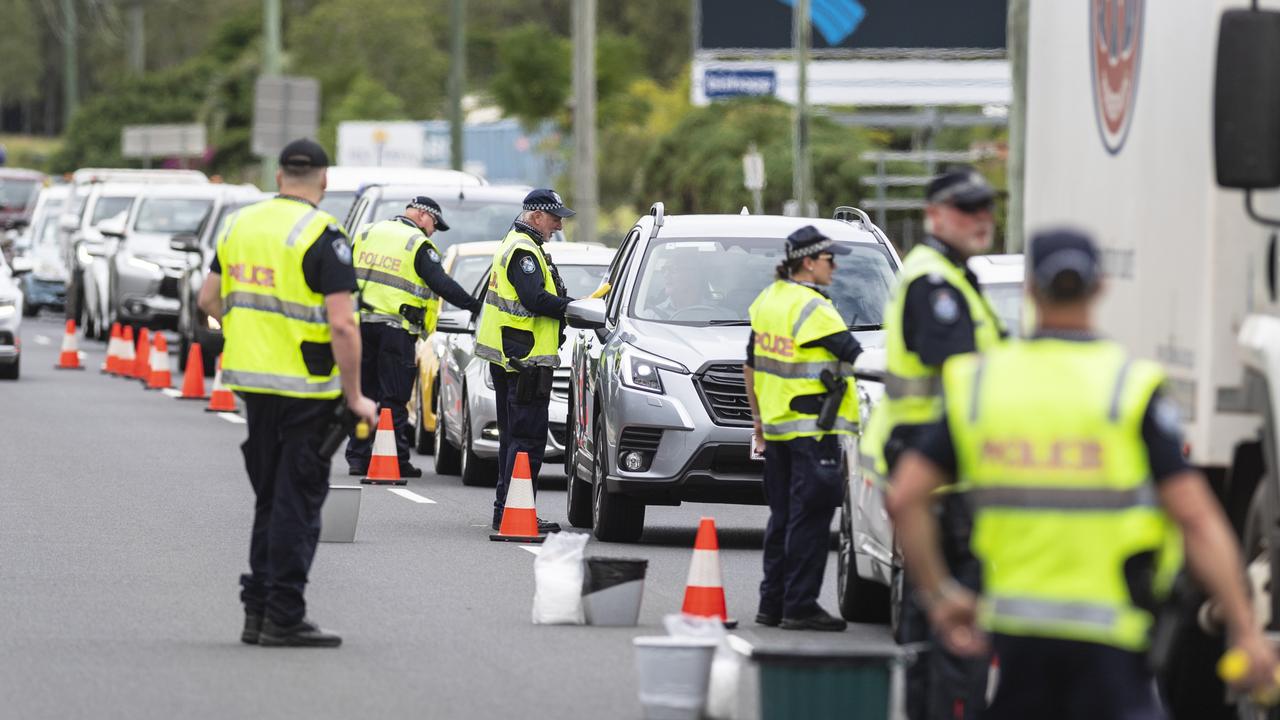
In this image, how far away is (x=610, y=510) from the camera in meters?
14.9

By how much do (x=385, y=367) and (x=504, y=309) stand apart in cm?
329

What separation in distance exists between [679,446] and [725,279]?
1.17 metres

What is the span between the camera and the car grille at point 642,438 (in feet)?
47.7

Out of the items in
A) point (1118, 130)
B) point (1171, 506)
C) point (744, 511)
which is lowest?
point (744, 511)

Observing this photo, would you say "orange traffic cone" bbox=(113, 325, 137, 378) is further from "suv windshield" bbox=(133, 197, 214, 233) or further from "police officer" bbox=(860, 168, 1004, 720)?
"police officer" bbox=(860, 168, 1004, 720)

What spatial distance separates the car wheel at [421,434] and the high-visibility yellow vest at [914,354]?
1303 centimetres

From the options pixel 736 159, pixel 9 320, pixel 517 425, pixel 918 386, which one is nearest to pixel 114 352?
pixel 9 320

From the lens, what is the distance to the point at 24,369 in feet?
100

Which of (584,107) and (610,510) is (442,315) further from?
(584,107)

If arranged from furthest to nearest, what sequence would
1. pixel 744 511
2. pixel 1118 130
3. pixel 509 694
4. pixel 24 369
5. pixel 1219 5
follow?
1. pixel 24 369
2. pixel 744 511
3. pixel 509 694
4. pixel 1118 130
5. pixel 1219 5

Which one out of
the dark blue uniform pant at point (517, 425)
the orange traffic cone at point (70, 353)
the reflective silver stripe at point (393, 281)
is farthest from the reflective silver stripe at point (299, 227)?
the orange traffic cone at point (70, 353)

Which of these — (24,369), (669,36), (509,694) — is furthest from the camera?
(669,36)

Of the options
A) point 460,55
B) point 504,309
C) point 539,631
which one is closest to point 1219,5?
point 539,631

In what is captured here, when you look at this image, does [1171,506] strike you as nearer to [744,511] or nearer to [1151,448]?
[1151,448]
